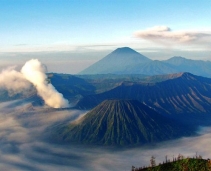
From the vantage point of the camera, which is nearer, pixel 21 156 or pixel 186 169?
pixel 186 169

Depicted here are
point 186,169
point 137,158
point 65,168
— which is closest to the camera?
point 186,169

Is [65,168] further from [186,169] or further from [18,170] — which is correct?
[186,169]

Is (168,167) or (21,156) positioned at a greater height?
(168,167)

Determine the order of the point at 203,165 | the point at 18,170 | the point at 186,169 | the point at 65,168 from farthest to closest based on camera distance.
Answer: the point at 65,168 < the point at 18,170 < the point at 203,165 < the point at 186,169

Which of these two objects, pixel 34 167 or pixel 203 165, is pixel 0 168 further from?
pixel 203 165

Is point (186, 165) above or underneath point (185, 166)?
underneath

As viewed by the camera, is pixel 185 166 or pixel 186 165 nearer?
pixel 185 166

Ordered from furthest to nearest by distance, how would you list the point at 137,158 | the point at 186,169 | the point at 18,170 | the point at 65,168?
1. the point at 137,158
2. the point at 65,168
3. the point at 18,170
4. the point at 186,169

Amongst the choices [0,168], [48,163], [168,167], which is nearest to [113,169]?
[48,163]

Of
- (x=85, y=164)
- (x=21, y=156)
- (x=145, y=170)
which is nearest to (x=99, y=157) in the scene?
(x=85, y=164)
